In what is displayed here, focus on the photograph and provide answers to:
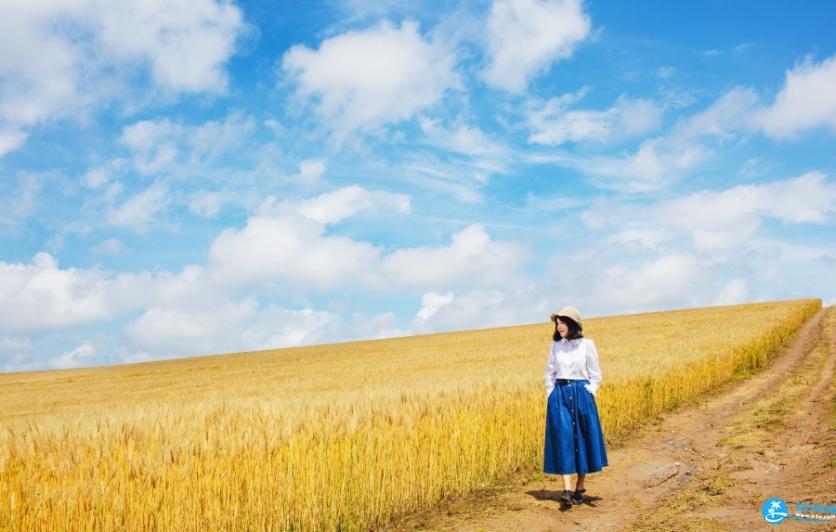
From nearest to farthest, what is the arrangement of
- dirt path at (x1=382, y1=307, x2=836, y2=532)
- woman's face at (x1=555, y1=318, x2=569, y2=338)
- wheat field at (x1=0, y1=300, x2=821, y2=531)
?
wheat field at (x1=0, y1=300, x2=821, y2=531), dirt path at (x1=382, y1=307, x2=836, y2=532), woman's face at (x1=555, y1=318, x2=569, y2=338)

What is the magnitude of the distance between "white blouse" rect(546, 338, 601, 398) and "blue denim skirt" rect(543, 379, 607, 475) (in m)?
0.09

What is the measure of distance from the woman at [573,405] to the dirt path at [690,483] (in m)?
0.61

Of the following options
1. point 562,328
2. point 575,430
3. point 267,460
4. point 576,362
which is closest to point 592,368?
point 576,362

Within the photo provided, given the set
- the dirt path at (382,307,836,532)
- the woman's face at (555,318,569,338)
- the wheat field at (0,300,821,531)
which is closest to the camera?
the wheat field at (0,300,821,531)

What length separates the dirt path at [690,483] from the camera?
7242 mm

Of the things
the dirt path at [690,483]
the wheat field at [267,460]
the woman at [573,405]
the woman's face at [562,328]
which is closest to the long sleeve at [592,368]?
the woman at [573,405]

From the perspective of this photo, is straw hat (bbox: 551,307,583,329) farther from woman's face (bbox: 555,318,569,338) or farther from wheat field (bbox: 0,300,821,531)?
wheat field (bbox: 0,300,821,531)

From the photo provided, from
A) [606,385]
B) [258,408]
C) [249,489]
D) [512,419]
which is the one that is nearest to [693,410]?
[606,385]

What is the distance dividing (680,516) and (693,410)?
32.6 feet

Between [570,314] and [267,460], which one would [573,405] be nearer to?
[570,314]

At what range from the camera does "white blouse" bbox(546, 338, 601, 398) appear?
7.78 metres

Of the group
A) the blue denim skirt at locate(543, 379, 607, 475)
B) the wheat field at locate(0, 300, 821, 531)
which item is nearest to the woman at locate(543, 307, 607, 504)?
the blue denim skirt at locate(543, 379, 607, 475)

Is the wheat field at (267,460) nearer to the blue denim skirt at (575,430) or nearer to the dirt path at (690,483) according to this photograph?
the dirt path at (690,483)

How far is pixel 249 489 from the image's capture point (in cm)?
646
